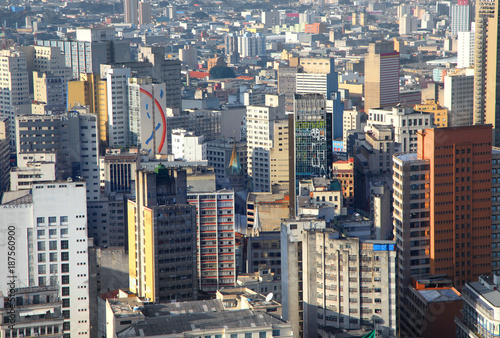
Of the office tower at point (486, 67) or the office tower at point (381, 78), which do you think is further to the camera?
the office tower at point (381, 78)

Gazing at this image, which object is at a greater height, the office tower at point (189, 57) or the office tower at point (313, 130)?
the office tower at point (189, 57)

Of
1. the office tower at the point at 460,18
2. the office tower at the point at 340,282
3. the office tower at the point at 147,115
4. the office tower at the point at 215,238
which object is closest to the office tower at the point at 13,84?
the office tower at the point at 147,115

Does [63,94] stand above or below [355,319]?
above

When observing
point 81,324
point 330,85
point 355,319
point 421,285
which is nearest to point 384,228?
point 421,285

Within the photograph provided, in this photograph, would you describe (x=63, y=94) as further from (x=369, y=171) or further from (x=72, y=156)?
(x=369, y=171)

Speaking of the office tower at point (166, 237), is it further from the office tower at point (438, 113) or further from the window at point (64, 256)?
the office tower at point (438, 113)
